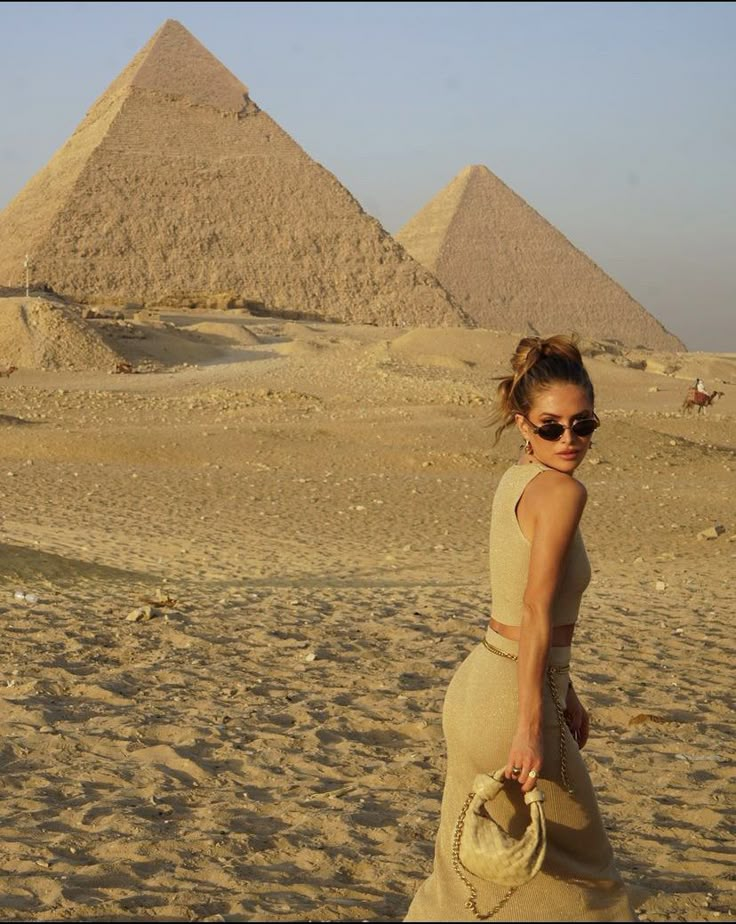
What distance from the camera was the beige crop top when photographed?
8.32 ft

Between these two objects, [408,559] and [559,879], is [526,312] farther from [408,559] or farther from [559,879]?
[559,879]

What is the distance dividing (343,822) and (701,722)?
1820 mm

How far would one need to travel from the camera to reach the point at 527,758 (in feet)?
8.05

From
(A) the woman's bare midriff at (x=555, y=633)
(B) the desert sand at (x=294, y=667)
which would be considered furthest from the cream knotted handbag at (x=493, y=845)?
(B) the desert sand at (x=294, y=667)

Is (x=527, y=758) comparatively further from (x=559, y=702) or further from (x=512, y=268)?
(x=512, y=268)

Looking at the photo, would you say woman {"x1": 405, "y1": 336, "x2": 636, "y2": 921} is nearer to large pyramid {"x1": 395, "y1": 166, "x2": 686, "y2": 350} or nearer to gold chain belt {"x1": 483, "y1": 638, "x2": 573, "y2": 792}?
gold chain belt {"x1": 483, "y1": 638, "x2": 573, "y2": 792}

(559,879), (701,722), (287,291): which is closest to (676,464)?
(701,722)

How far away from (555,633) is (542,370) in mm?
513

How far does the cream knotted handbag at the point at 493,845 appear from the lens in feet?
7.97

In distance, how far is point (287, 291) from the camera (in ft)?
280

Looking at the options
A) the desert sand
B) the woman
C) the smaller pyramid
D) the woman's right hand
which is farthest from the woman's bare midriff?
the smaller pyramid

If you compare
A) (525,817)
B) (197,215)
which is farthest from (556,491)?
(197,215)

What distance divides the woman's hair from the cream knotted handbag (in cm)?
72

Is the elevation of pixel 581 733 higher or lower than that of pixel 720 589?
lower
